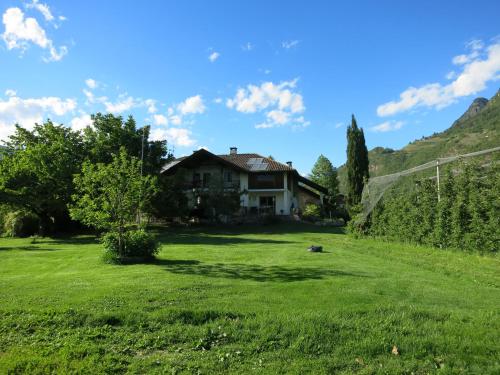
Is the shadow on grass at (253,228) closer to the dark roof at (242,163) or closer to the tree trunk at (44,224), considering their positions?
the dark roof at (242,163)

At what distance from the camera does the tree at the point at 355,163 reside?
35.3m

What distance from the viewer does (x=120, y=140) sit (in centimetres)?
2906

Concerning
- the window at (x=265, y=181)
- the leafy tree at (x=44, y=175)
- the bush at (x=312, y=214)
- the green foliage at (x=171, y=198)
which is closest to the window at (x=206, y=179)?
the green foliage at (x=171, y=198)

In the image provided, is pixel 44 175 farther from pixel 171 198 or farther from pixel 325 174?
pixel 325 174

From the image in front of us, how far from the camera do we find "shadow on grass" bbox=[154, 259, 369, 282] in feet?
29.2

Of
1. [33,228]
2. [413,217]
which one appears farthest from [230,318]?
[33,228]

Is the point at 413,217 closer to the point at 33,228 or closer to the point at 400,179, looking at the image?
A: the point at 400,179

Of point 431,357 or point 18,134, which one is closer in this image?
point 431,357

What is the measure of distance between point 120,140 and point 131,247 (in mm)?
18961

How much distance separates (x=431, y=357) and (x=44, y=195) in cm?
2466

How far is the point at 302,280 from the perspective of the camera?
8.43 meters

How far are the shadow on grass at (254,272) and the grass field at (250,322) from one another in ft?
0.16

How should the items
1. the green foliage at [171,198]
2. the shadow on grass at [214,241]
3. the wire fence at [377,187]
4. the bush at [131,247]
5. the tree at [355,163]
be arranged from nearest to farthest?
the bush at [131,247] → the wire fence at [377,187] → the shadow on grass at [214,241] → the green foliage at [171,198] → the tree at [355,163]

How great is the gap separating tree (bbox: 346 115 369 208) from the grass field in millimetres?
26241
